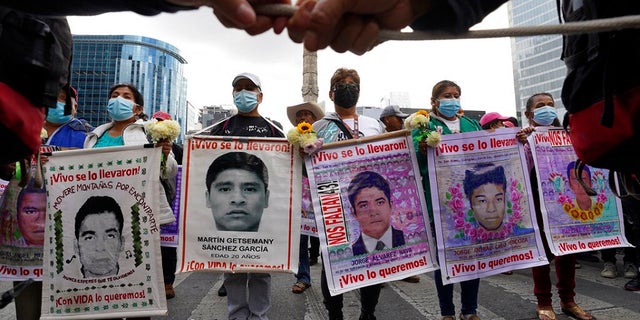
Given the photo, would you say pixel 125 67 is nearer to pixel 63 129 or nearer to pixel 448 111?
pixel 63 129

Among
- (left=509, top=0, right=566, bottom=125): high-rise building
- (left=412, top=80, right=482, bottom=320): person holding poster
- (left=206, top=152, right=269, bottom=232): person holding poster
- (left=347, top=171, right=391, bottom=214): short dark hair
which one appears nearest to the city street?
(left=412, top=80, right=482, bottom=320): person holding poster

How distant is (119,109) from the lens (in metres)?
3.39

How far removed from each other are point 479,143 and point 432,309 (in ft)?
4.99

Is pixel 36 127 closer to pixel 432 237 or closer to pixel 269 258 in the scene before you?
pixel 269 258

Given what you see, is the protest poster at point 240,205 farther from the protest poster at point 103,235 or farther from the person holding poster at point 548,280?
the person holding poster at point 548,280

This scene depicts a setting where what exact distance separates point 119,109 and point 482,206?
123 inches

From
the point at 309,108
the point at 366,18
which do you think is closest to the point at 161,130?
the point at 366,18

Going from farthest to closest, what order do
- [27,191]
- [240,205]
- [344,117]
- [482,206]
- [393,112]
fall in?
[393,112] → [344,117] → [482,206] → [240,205] → [27,191]

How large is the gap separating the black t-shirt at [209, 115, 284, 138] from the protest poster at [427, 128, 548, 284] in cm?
135

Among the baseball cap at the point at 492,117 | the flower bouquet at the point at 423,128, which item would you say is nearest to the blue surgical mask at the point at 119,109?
the flower bouquet at the point at 423,128

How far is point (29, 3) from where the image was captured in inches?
40.7

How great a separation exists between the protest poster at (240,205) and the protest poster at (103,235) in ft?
0.80

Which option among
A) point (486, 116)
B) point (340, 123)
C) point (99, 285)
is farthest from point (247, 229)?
point (486, 116)

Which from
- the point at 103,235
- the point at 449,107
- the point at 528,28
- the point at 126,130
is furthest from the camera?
the point at 449,107
